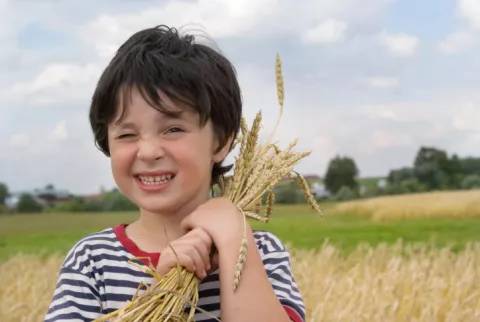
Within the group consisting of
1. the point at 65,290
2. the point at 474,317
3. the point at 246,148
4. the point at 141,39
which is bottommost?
the point at 474,317

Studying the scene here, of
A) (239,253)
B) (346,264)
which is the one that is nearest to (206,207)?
(239,253)

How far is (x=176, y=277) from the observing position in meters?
1.90

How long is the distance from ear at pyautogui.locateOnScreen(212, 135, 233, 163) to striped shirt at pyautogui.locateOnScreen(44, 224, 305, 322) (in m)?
0.23

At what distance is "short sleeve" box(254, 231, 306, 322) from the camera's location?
2033mm

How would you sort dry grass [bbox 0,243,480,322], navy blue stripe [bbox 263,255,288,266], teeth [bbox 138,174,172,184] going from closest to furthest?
teeth [bbox 138,174,172,184]
navy blue stripe [bbox 263,255,288,266]
dry grass [bbox 0,243,480,322]

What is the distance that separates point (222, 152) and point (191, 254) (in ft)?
1.15

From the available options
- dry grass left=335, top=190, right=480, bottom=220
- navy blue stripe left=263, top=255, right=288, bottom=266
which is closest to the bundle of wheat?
navy blue stripe left=263, top=255, right=288, bottom=266

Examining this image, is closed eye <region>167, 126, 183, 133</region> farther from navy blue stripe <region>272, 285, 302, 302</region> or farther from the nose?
navy blue stripe <region>272, 285, 302, 302</region>

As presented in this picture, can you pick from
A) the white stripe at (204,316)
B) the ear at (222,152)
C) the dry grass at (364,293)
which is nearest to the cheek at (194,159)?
the ear at (222,152)

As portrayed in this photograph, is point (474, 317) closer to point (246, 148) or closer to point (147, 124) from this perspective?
point (246, 148)

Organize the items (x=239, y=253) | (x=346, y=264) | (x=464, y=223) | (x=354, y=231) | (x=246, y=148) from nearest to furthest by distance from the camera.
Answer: (x=239, y=253) → (x=246, y=148) → (x=346, y=264) → (x=354, y=231) → (x=464, y=223)

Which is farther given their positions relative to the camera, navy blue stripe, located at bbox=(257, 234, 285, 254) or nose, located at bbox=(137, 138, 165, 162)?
navy blue stripe, located at bbox=(257, 234, 285, 254)

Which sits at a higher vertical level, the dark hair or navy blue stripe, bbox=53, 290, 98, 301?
the dark hair

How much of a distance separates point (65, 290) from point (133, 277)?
18 centimetres
